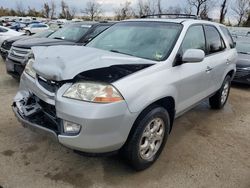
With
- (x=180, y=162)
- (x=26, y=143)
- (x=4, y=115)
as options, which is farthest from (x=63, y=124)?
(x=4, y=115)

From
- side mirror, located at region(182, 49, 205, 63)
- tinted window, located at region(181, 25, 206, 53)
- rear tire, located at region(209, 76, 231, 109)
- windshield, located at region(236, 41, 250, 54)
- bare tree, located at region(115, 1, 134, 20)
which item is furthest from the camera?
bare tree, located at region(115, 1, 134, 20)

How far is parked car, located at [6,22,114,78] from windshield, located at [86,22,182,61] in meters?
2.62

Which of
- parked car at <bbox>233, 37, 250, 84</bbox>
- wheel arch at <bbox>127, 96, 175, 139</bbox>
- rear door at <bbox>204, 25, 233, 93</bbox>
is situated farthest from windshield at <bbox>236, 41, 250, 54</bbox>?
wheel arch at <bbox>127, 96, 175, 139</bbox>

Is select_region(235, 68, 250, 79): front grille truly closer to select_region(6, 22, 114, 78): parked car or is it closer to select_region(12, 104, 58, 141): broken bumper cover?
select_region(6, 22, 114, 78): parked car

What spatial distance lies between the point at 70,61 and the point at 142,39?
118 centimetres

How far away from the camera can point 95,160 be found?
10.9 feet

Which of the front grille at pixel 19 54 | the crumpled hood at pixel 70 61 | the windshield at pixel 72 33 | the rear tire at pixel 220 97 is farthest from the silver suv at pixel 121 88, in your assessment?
the windshield at pixel 72 33

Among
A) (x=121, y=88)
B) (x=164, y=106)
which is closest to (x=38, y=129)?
(x=121, y=88)

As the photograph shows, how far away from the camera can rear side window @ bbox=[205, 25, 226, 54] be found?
4411 millimetres

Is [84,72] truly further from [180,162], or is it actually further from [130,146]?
[180,162]

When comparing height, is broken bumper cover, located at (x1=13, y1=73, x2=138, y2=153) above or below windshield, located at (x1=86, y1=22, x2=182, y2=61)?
below

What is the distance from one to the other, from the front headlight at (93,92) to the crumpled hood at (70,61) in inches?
5.6

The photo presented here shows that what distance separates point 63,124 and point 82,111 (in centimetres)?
28

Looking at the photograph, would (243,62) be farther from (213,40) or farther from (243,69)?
(213,40)
